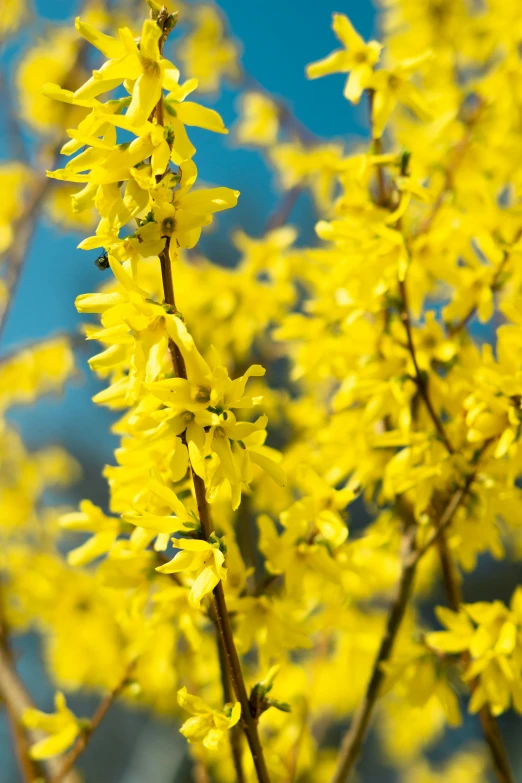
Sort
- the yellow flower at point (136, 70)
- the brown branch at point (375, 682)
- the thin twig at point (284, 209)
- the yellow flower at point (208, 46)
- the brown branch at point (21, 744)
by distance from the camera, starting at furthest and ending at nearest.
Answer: the yellow flower at point (208, 46), the thin twig at point (284, 209), the brown branch at point (21, 744), the brown branch at point (375, 682), the yellow flower at point (136, 70)

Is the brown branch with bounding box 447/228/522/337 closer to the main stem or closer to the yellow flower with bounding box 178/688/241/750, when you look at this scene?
the main stem

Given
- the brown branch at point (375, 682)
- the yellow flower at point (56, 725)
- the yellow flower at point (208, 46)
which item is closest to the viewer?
the yellow flower at point (56, 725)

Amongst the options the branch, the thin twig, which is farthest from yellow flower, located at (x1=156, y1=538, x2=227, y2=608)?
the thin twig

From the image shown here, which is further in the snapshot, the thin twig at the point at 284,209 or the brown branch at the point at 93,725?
the thin twig at the point at 284,209

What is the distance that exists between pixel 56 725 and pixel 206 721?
0.50m

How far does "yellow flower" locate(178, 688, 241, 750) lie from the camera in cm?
68

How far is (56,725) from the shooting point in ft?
3.58

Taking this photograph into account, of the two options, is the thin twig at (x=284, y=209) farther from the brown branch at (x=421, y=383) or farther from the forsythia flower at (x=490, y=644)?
the forsythia flower at (x=490, y=644)

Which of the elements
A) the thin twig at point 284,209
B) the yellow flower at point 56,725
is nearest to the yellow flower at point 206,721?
the yellow flower at point 56,725

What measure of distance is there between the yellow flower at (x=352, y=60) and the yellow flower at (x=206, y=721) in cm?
91

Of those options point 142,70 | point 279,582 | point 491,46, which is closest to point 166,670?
point 279,582

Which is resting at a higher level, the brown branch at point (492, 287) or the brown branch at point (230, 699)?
the brown branch at point (492, 287)

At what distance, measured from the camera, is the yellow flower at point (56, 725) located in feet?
3.51

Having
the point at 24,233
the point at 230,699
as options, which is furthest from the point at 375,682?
the point at 24,233
